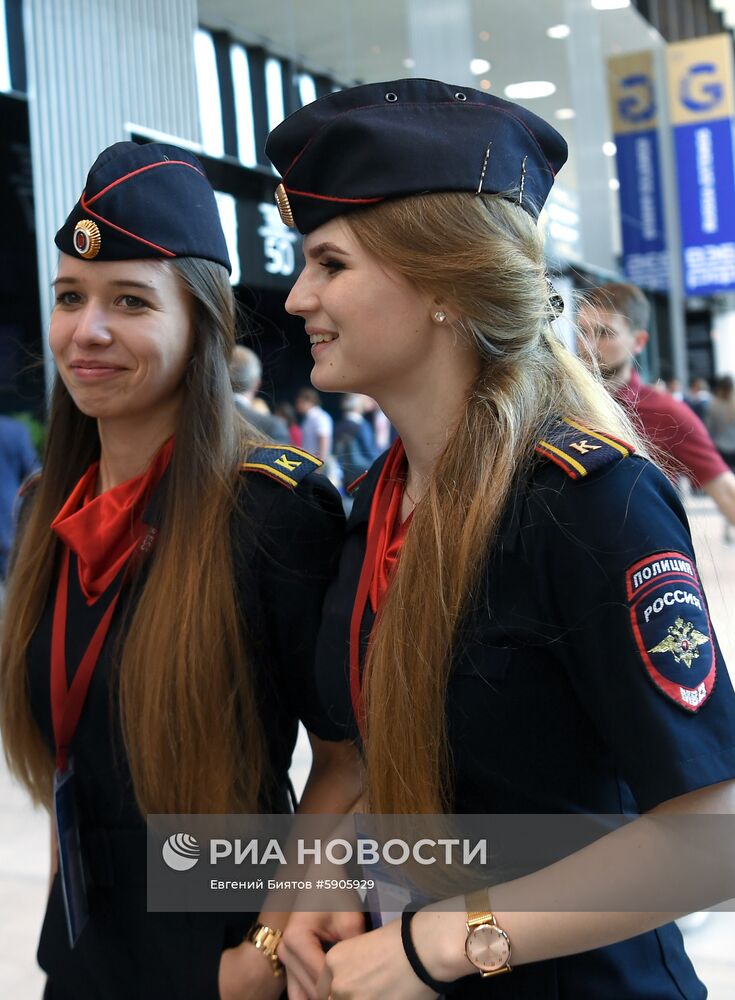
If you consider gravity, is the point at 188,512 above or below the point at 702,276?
below

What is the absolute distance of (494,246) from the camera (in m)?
1.13

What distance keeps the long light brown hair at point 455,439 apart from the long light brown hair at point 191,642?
32 centimetres

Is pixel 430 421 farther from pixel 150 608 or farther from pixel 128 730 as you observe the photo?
pixel 128 730

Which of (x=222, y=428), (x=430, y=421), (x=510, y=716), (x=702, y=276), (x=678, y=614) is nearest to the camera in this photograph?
(x=678, y=614)

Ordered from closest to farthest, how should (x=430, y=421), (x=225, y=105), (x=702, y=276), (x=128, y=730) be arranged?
Result: (x=430, y=421) → (x=128, y=730) → (x=225, y=105) → (x=702, y=276)

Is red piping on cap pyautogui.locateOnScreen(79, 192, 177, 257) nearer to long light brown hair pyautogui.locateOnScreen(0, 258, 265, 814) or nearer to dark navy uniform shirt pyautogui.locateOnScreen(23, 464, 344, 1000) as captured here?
long light brown hair pyautogui.locateOnScreen(0, 258, 265, 814)

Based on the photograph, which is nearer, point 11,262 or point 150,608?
point 150,608

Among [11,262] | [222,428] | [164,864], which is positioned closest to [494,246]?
[222,428]

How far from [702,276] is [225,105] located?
892 cm

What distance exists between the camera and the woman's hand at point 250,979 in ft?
4.37

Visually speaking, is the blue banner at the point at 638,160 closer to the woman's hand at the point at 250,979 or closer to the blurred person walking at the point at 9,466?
the blurred person walking at the point at 9,466

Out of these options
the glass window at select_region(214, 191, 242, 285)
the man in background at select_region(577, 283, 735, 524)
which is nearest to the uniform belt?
the man in background at select_region(577, 283, 735, 524)

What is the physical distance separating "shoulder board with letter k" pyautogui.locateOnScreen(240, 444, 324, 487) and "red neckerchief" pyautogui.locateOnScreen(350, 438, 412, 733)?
6.6 inches

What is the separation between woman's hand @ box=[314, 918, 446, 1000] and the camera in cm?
102
